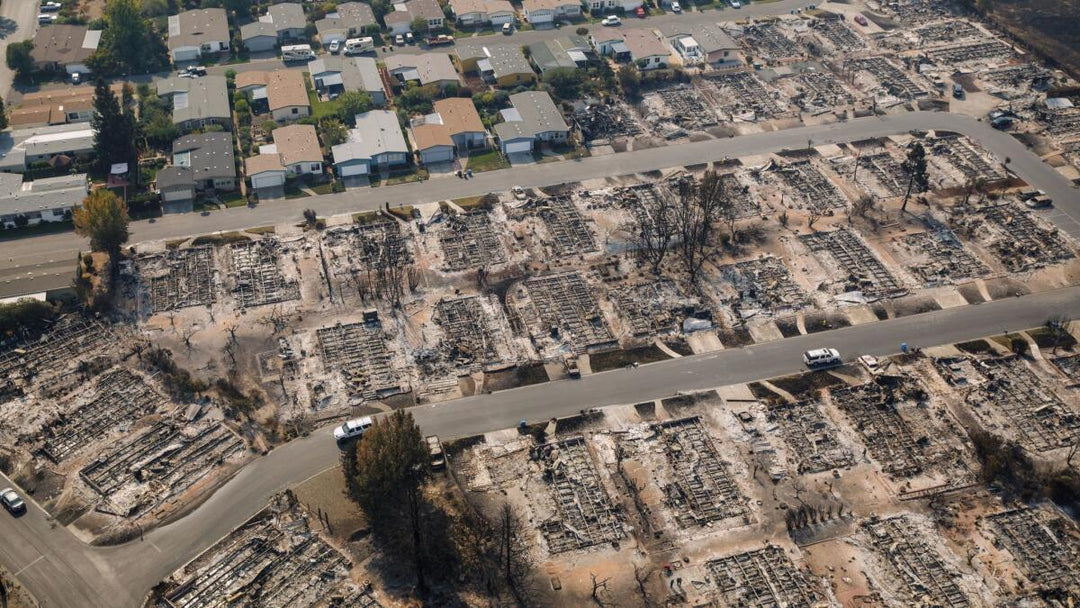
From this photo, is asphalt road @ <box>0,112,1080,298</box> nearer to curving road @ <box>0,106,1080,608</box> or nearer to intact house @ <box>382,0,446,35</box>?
curving road @ <box>0,106,1080,608</box>

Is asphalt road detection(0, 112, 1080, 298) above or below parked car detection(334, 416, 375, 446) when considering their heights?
above

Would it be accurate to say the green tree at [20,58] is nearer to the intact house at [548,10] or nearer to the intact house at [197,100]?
the intact house at [197,100]

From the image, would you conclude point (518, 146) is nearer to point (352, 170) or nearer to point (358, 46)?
point (352, 170)

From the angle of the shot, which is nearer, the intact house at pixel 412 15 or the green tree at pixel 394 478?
the green tree at pixel 394 478

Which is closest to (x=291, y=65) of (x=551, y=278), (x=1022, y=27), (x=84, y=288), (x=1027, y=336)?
(x=84, y=288)

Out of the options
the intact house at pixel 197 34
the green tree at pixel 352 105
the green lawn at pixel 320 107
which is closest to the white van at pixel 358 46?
the green lawn at pixel 320 107

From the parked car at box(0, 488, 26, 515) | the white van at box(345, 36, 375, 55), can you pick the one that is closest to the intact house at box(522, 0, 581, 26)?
the white van at box(345, 36, 375, 55)

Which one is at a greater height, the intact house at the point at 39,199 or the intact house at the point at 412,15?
the intact house at the point at 412,15
